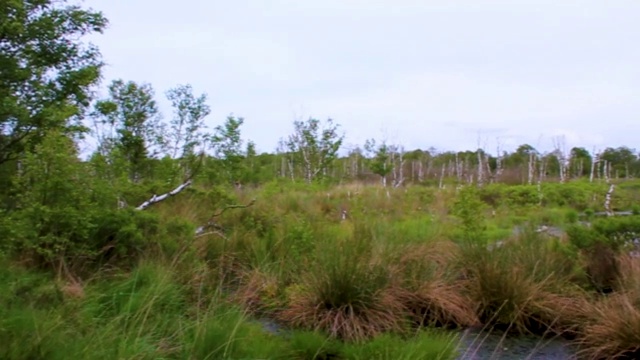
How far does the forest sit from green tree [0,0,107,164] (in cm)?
2

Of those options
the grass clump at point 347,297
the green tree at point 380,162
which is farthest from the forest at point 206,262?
the green tree at point 380,162

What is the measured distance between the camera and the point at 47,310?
4969 mm

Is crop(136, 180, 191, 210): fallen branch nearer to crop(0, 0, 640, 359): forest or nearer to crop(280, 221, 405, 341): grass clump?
crop(0, 0, 640, 359): forest

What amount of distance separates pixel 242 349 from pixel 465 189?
5.72m

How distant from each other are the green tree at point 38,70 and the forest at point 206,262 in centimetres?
2

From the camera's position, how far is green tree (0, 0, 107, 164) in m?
5.53

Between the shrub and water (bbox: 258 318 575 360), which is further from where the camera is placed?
water (bbox: 258 318 575 360)

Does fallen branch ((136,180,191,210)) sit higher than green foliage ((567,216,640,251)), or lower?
higher

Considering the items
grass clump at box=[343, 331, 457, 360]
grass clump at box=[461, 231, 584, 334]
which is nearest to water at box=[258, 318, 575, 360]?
grass clump at box=[461, 231, 584, 334]

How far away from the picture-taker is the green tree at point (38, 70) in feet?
18.1

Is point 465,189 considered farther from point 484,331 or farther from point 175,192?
point 175,192

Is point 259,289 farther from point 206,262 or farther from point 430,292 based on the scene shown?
point 430,292

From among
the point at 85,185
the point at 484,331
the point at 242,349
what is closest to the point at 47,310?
the point at 242,349

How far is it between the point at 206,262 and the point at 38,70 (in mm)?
3446
